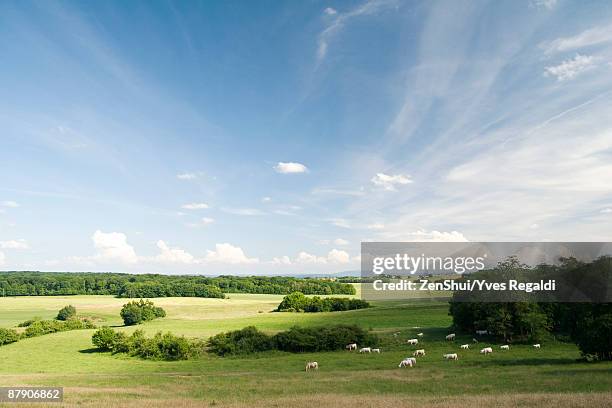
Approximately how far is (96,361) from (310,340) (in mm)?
30818

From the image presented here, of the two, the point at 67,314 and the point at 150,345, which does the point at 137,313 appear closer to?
the point at 67,314

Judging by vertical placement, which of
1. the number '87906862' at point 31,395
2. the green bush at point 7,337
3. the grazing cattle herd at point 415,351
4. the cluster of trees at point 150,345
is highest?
the number '87906862' at point 31,395

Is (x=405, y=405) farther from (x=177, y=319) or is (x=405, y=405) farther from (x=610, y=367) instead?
(x=177, y=319)

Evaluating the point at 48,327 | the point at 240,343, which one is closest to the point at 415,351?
the point at 240,343

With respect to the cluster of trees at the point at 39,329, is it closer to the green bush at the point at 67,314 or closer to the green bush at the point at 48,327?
the green bush at the point at 48,327

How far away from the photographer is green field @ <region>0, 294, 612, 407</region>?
24.6m

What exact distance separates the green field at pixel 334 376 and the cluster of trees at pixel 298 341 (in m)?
3.10

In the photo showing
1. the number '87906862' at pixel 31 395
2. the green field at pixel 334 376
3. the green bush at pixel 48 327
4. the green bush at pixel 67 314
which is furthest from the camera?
the green bush at pixel 67 314

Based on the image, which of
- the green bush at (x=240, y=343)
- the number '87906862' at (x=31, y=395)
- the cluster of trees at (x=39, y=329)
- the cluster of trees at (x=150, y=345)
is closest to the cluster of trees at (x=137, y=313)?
the cluster of trees at (x=39, y=329)

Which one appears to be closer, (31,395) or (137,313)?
(31,395)

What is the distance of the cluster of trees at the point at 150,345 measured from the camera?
64125 mm

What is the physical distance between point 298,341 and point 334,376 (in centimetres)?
2810

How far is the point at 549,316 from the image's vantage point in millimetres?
66375

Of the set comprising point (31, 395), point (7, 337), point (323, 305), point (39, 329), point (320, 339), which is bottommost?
point (39, 329)
